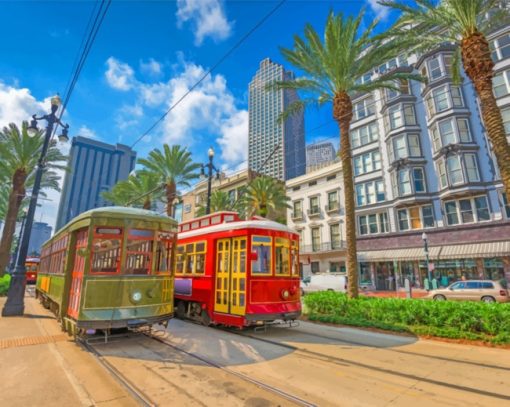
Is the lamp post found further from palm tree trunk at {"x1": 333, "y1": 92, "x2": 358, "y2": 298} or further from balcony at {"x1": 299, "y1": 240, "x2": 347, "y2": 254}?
balcony at {"x1": 299, "y1": 240, "x2": 347, "y2": 254}

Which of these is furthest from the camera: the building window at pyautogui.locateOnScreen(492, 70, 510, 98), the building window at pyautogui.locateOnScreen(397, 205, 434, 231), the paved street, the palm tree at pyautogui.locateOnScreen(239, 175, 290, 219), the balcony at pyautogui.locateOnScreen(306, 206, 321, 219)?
the balcony at pyautogui.locateOnScreen(306, 206, 321, 219)

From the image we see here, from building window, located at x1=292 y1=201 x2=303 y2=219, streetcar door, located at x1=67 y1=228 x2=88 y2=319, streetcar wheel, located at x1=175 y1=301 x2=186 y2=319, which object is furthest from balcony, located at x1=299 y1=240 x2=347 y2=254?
streetcar door, located at x1=67 y1=228 x2=88 y2=319

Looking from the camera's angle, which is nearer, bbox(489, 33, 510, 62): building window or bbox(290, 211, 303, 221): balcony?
bbox(489, 33, 510, 62): building window

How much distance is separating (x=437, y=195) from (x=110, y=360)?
28.4 m

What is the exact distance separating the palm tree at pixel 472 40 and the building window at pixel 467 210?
51.9 feet

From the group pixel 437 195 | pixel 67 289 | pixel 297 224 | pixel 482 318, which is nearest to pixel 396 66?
pixel 437 195

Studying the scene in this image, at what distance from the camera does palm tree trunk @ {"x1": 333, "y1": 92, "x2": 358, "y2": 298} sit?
40.3ft

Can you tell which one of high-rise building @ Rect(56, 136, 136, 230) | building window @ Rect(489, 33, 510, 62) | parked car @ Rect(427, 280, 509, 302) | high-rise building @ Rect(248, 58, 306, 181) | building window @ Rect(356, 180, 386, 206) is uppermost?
high-rise building @ Rect(248, 58, 306, 181)

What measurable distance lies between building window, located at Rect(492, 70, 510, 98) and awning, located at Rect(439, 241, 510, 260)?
12.4 metres

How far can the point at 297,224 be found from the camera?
125 feet

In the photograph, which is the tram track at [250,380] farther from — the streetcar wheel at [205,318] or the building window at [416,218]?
the building window at [416,218]

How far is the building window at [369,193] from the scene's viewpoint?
30.7 metres

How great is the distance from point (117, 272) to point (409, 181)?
27.7 meters

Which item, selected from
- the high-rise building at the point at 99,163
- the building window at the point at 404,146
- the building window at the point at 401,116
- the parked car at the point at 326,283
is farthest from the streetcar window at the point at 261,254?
the high-rise building at the point at 99,163
